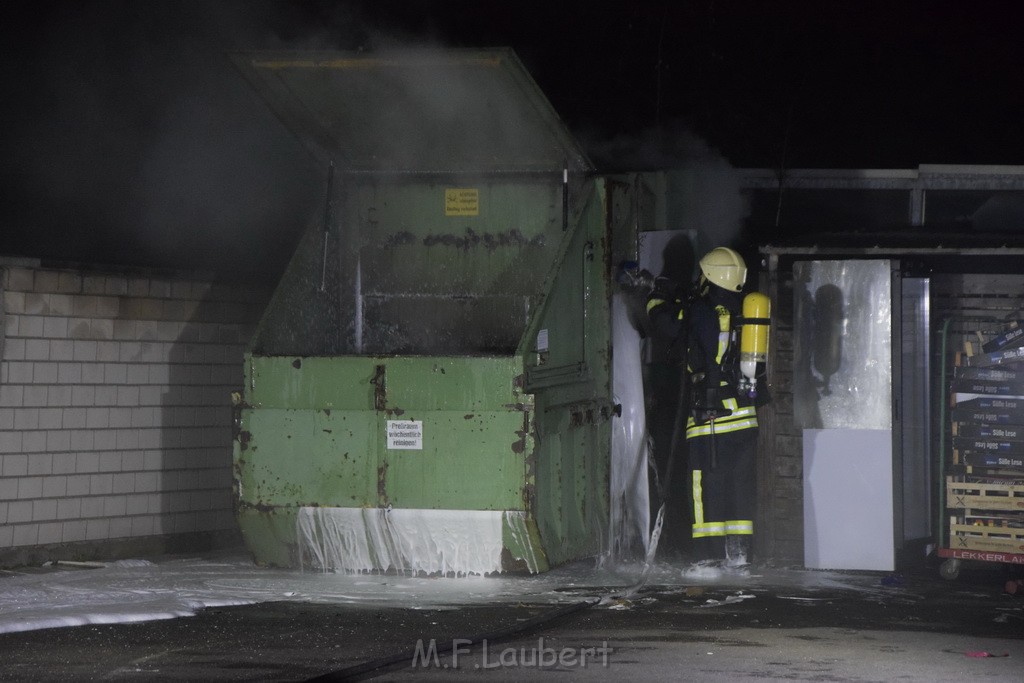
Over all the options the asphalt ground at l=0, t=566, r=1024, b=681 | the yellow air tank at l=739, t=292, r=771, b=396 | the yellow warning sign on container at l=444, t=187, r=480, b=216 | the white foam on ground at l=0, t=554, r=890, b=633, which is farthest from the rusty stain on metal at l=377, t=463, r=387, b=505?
the yellow air tank at l=739, t=292, r=771, b=396

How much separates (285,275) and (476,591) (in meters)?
2.23

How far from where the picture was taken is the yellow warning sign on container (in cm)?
820

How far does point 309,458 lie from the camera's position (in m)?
7.30

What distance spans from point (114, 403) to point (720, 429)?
389 centimetres

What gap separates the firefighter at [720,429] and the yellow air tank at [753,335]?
9cm

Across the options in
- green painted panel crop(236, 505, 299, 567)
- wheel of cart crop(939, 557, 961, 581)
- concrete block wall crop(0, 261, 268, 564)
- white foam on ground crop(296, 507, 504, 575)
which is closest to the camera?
white foam on ground crop(296, 507, 504, 575)

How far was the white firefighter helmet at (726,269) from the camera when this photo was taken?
789 centimetres

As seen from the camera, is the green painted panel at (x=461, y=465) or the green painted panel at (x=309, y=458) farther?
the green painted panel at (x=309, y=458)

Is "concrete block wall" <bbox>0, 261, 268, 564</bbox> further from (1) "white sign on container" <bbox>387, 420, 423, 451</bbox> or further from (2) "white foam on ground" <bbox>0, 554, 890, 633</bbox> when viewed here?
(1) "white sign on container" <bbox>387, 420, 423, 451</bbox>

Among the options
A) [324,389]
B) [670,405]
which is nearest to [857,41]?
[670,405]

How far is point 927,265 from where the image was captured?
8242 millimetres

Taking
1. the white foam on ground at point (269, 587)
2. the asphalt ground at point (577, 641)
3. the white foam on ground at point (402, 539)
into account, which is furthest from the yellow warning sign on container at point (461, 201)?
the asphalt ground at point (577, 641)

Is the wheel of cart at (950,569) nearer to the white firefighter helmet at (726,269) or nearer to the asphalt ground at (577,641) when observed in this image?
the asphalt ground at (577,641)

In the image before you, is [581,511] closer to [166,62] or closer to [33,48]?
[166,62]
